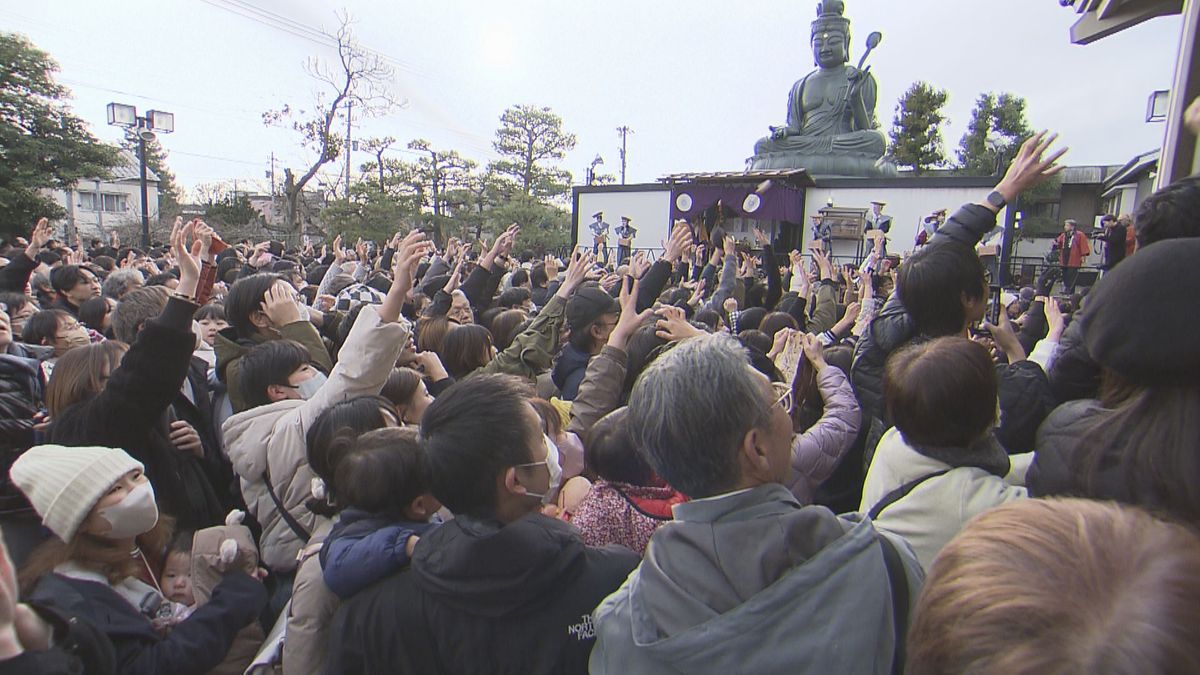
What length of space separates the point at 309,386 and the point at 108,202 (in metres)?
42.9

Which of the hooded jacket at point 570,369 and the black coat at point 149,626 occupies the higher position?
the hooded jacket at point 570,369

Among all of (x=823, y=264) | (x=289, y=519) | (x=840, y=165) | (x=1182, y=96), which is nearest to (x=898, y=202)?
(x=840, y=165)

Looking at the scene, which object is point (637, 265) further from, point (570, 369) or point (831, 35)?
point (831, 35)

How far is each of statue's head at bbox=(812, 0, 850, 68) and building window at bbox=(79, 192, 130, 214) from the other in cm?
3479

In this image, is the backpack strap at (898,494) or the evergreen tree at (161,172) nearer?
the backpack strap at (898,494)

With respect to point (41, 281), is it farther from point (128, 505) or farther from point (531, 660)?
point (531, 660)

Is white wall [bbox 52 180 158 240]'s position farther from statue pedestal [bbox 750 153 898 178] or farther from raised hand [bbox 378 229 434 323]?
raised hand [bbox 378 229 434 323]

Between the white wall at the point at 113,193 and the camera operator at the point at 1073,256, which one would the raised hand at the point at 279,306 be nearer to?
the camera operator at the point at 1073,256

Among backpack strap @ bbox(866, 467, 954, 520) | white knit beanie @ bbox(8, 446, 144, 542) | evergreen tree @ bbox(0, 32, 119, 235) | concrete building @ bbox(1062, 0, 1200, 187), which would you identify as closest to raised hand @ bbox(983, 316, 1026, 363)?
concrete building @ bbox(1062, 0, 1200, 187)

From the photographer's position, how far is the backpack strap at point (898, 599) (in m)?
0.98

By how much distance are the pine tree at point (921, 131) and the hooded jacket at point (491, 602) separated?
29.7 metres

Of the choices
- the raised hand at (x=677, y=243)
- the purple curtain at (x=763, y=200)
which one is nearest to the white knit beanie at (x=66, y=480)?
the raised hand at (x=677, y=243)

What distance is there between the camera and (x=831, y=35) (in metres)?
21.1

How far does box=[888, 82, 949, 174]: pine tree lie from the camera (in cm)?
2714
